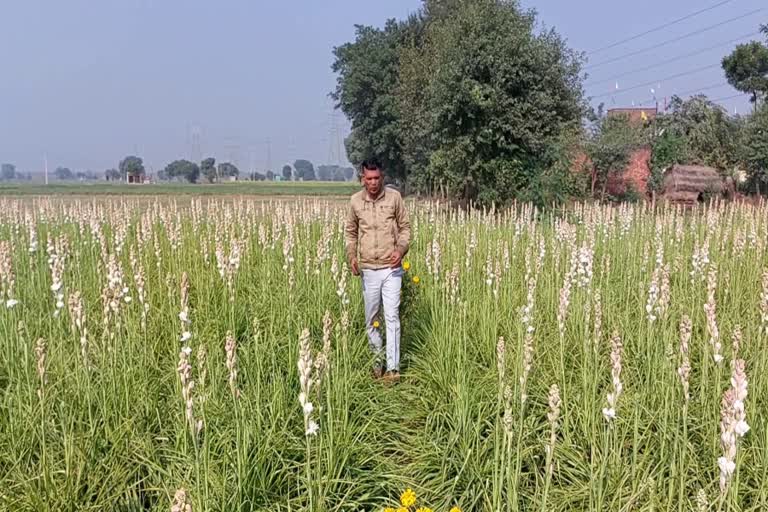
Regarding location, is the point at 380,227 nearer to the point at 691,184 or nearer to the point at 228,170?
the point at 691,184

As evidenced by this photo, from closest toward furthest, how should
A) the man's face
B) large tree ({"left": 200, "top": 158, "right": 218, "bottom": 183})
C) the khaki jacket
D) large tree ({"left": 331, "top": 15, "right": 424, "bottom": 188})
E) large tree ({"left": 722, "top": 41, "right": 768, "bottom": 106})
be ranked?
the man's face, the khaki jacket, large tree ({"left": 722, "top": 41, "right": 768, "bottom": 106}), large tree ({"left": 331, "top": 15, "right": 424, "bottom": 188}), large tree ({"left": 200, "top": 158, "right": 218, "bottom": 183})

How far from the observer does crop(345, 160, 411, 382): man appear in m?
4.89

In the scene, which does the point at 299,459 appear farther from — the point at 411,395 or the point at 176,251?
the point at 176,251

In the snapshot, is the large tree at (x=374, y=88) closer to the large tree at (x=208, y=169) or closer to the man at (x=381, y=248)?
the man at (x=381, y=248)

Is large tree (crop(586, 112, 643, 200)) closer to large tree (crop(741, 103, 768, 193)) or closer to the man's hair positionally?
large tree (crop(741, 103, 768, 193))

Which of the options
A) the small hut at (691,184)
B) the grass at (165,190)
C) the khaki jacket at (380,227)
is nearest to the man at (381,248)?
the khaki jacket at (380,227)

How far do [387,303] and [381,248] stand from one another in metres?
0.49

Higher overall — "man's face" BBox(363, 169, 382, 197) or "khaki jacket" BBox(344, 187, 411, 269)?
"man's face" BBox(363, 169, 382, 197)

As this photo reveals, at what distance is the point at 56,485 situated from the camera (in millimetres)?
2951

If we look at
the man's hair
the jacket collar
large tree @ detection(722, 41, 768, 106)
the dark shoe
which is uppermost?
large tree @ detection(722, 41, 768, 106)

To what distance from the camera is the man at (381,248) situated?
16.0 ft

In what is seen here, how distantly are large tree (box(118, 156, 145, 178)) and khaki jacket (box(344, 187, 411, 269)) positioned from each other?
6150 inches

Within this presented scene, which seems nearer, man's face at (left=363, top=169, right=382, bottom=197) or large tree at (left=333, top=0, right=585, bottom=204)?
man's face at (left=363, top=169, right=382, bottom=197)

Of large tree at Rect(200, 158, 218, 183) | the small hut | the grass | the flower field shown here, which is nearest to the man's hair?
the flower field
